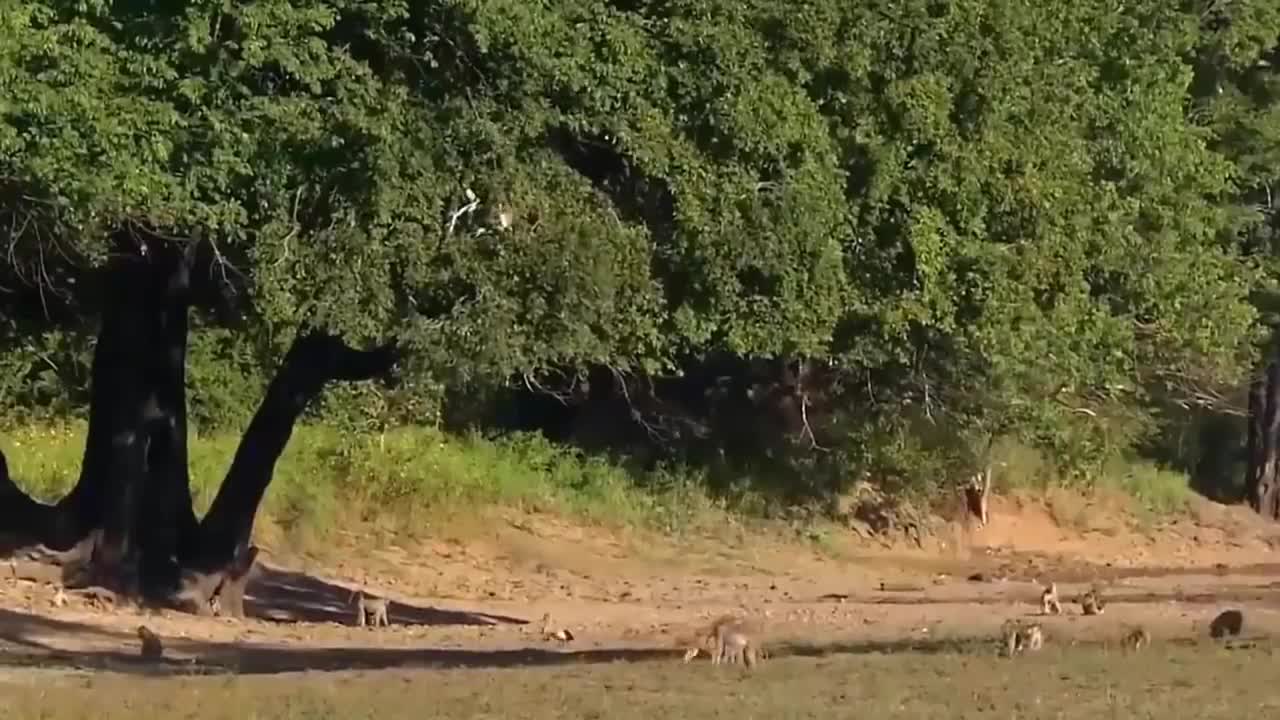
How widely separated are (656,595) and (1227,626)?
9811 millimetres

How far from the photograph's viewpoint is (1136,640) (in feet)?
66.0

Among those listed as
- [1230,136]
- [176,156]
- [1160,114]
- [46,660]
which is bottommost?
[46,660]

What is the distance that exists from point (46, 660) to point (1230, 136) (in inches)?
846

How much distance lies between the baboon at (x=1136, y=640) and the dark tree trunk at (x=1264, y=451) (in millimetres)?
24033

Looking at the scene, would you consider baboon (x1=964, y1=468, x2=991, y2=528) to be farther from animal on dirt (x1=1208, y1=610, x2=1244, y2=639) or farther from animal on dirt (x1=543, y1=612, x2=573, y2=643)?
animal on dirt (x1=1208, y1=610, x2=1244, y2=639)

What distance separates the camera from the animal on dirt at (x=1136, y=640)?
19717 millimetres

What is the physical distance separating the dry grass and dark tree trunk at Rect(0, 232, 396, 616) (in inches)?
183

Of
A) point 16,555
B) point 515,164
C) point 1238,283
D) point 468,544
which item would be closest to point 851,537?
point 468,544

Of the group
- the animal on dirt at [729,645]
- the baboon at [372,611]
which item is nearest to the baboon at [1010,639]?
the animal on dirt at [729,645]

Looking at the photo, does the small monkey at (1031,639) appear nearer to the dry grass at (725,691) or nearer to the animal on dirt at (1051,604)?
the dry grass at (725,691)

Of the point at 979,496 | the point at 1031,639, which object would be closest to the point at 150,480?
the point at 1031,639

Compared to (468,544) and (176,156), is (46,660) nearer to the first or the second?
(176,156)

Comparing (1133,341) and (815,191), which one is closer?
(815,191)

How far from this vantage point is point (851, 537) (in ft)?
119
